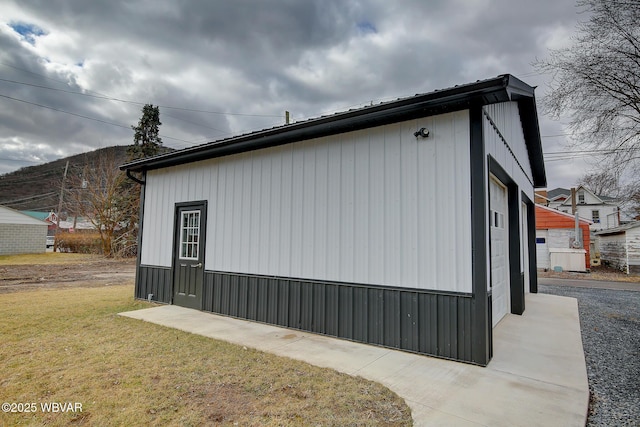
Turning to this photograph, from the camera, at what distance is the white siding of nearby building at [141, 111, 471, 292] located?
12.3 feet

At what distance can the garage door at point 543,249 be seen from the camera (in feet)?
52.7

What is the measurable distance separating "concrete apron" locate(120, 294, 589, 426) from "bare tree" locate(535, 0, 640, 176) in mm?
8464

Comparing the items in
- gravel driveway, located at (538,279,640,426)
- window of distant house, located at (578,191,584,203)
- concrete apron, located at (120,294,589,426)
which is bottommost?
gravel driveway, located at (538,279,640,426)

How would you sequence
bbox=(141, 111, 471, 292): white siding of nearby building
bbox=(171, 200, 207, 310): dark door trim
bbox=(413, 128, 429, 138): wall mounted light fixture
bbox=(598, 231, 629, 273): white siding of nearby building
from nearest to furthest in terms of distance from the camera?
bbox=(141, 111, 471, 292): white siding of nearby building < bbox=(413, 128, 429, 138): wall mounted light fixture < bbox=(171, 200, 207, 310): dark door trim < bbox=(598, 231, 629, 273): white siding of nearby building

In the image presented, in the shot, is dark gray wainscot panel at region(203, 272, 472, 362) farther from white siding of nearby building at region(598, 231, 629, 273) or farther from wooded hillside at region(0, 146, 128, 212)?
wooded hillside at region(0, 146, 128, 212)

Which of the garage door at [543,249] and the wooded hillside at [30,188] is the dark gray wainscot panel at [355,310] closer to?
the garage door at [543,249]

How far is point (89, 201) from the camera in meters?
19.6

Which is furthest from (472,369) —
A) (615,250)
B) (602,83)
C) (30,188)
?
(30,188)

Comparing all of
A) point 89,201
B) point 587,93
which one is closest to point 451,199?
point 587,93

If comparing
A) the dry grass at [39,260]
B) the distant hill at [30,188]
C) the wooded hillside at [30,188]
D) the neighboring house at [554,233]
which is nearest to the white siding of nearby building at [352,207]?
the dry grass at [39,260]

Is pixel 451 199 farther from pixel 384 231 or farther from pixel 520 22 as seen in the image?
pixel 520 22

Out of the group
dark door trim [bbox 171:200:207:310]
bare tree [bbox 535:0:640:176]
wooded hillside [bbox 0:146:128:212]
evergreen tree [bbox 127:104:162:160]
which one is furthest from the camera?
wooded hillside [bbox 0:146:128:212]

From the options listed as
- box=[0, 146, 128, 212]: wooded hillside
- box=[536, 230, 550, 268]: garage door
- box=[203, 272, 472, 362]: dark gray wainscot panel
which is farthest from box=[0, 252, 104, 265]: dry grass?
box=[0, 146, 128, 212]: wooded hillside

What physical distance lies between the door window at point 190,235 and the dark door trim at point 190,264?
2.9 inches
